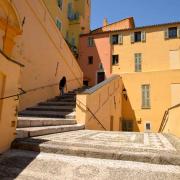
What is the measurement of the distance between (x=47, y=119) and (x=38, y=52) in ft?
16.0

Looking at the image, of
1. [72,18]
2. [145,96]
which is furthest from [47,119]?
[72,18]

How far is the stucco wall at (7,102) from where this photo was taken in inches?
166

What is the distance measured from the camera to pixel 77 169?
344cm

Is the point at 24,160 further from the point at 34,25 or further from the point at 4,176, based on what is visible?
the point at 34,25

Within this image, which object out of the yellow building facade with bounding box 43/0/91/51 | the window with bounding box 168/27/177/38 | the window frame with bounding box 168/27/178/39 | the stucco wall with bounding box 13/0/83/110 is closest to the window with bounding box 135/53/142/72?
the window frame with bounding box 168/27/178/39

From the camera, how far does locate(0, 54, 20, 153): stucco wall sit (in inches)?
166

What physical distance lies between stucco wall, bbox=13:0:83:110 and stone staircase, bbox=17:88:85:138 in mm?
814

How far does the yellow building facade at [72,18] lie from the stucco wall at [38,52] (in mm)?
10373

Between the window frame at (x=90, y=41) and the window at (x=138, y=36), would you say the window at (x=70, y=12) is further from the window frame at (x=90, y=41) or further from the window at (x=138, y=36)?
the window at (x=138, y=36)

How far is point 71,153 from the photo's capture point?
407 centimetres

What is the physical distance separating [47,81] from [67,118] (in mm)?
4103

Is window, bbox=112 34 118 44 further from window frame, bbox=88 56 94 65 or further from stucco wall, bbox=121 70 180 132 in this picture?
stucco wall, bbox=121 70 180 132

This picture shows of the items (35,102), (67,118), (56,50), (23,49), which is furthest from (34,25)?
(67,118)

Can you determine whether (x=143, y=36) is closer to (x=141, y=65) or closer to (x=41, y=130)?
(x=141, y=65)
